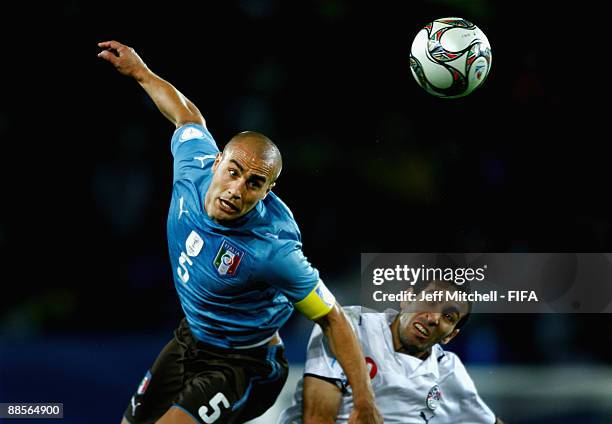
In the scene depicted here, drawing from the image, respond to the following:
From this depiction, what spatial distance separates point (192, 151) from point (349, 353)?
1.10 metres

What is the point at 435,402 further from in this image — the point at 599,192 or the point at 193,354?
the point at 599,192

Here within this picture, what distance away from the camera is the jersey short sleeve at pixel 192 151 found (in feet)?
11.3

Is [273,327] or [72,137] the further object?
[72,137]

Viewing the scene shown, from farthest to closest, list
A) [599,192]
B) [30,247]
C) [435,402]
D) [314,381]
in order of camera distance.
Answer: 1. [599,192]
2. [30,247]
3. [435,402]
4. [314,381]

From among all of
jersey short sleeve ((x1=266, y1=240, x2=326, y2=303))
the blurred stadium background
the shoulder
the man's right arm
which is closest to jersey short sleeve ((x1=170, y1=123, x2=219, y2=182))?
the shoulder

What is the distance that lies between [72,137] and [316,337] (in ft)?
10.1

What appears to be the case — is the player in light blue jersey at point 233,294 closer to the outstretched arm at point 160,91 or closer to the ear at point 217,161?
the ear at point 217,161

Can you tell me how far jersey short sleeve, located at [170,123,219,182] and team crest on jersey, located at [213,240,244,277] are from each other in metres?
0.37

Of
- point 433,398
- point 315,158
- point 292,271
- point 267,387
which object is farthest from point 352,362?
point 315,158

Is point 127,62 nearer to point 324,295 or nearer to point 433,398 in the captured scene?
point 324,295

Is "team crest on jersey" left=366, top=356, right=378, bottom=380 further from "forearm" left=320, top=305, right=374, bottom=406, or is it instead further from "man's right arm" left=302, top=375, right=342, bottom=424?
"forearm" left=320, top=305, right=374, bottom=406

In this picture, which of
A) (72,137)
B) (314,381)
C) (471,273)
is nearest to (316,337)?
(314,381)

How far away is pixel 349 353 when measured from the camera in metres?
3.04

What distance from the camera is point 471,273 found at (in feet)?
16.3
